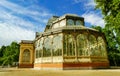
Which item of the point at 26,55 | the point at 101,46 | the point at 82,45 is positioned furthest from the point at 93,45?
the point at 26,55

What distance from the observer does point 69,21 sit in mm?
34750

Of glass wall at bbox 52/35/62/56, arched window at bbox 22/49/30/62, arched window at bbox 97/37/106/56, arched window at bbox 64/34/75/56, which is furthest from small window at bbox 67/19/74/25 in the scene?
arched window at bbox 22/49/30/62

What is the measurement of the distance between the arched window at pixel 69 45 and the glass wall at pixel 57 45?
0.88 metres

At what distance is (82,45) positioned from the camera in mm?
28047

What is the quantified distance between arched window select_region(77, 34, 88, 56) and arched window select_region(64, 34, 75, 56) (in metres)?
1.02

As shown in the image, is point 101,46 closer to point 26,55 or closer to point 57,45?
point 57,45

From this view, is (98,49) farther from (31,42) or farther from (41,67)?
(31,42)

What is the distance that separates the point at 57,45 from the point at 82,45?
14.1 ft

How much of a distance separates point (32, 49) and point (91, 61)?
19.4 meters

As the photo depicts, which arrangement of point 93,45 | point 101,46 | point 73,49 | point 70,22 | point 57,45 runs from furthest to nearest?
point 70,22
point 101,46
point 93,45
point 57,45
point 73,49

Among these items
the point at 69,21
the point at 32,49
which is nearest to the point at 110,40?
the point at 69,21

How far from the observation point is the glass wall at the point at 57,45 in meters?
28.2

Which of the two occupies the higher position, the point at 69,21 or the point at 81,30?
the point at 69,21

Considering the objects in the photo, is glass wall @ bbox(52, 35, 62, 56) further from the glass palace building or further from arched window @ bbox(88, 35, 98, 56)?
arched window @ bbox(88, 35, 98, 56)
